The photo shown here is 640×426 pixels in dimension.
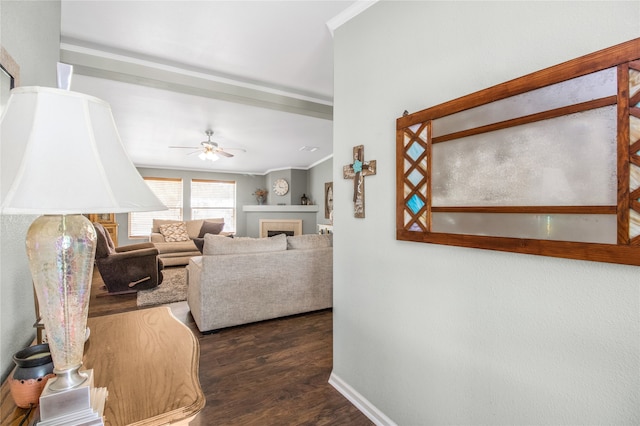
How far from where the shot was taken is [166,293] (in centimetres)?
423

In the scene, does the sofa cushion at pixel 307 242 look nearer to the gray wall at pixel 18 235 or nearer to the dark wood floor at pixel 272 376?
the dark wood floor at pixel 272 376

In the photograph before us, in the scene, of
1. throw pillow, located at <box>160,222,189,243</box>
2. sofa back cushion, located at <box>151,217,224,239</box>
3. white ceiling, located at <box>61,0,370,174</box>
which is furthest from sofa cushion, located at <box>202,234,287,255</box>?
sofa back cushion, located at <box>151,217,224,239</box>

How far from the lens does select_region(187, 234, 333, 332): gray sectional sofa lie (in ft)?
9.91

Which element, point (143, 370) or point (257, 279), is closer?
point (143, 370)

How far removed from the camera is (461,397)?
135 centimetres

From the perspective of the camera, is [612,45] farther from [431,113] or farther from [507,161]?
[431,113]

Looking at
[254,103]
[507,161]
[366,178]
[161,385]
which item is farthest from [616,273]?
[254,103]

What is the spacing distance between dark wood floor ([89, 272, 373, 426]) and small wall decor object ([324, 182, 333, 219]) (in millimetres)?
4089

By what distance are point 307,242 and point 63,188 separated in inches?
121

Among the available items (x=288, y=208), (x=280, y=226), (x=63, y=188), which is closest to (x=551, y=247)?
(x=63, y=188)

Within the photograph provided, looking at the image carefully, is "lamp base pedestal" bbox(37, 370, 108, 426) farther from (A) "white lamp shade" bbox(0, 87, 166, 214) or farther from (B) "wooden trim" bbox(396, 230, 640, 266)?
(B) "wooden trim" bbox(396, 230, 640, 266)

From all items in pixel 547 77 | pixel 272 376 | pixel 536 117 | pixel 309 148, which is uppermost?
pixel 309 148

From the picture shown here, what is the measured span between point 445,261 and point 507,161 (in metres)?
0.52

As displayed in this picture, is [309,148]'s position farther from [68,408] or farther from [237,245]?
[68,408]
